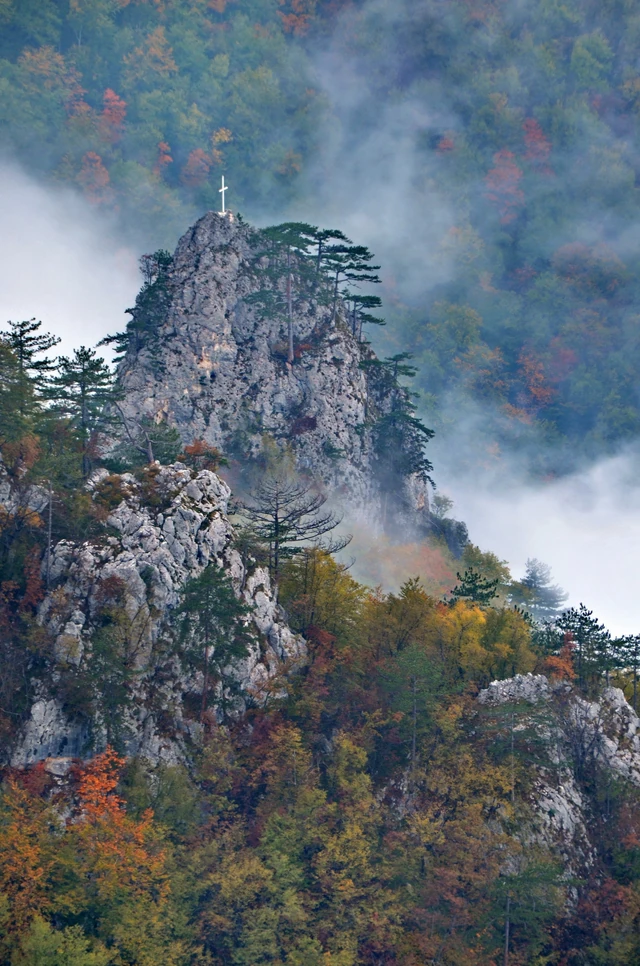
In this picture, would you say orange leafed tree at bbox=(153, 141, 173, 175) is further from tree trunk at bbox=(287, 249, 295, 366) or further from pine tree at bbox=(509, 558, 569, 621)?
pine tree at bbox=(509, 558, 569, 621)

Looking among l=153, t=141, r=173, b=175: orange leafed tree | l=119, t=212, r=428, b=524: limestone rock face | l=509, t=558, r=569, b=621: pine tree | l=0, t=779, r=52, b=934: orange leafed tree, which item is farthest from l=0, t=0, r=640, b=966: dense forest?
l=153, t=141, r=173, b=175: orange leafed tree

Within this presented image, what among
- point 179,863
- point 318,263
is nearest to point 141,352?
point 318,263

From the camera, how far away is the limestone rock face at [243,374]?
83.5 meters

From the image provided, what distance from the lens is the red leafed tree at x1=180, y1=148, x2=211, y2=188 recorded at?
191375mm

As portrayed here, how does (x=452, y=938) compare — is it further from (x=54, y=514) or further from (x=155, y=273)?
(x=155, y=273)

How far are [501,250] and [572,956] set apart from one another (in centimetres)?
16540

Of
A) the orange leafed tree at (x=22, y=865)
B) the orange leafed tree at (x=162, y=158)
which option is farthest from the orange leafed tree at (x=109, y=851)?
the orange leafed tree at (x=162, y=158)

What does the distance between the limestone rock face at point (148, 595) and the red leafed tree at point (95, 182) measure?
138783mm

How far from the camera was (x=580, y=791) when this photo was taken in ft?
192

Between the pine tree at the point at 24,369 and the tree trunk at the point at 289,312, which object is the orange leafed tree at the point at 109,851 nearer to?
the pine tree at the point at 24,369

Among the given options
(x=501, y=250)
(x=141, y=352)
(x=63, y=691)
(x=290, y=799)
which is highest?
(x=501, y=250)

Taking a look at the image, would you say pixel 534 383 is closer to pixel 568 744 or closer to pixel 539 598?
pixel 539 598

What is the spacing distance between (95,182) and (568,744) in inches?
6161

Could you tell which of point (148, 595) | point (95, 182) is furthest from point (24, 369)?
point (95, 182)
